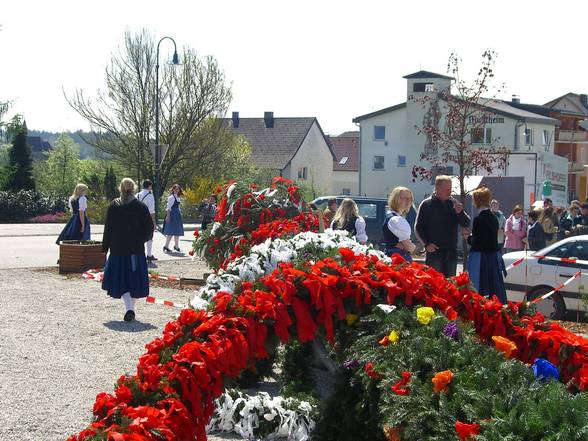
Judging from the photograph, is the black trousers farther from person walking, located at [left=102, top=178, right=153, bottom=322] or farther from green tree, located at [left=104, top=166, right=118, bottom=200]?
green tree, located at [left=104, top=166, right=118, bottom=200]

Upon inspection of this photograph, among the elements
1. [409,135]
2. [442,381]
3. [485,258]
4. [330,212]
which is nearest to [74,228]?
[330,212]

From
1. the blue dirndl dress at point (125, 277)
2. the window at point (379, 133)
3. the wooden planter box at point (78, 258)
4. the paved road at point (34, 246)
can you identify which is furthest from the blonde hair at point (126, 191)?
the window at point (379, 133)

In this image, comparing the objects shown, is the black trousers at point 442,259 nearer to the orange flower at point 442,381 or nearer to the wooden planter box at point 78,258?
the orange flower at point 442,381

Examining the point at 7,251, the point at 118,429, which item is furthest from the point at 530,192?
the point at 118,429

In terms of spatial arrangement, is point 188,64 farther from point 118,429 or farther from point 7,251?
point 118,429

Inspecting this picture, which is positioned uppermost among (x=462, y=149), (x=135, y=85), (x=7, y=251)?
(x=135, y=85)

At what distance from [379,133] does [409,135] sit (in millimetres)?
2829

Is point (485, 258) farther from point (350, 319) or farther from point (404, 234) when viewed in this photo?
point (350, 319)

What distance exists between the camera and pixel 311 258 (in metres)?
6.31

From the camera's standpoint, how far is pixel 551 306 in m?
13.1

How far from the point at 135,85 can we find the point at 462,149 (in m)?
29.7

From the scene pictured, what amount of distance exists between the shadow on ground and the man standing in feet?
10.8

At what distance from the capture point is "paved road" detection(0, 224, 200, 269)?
2020cm

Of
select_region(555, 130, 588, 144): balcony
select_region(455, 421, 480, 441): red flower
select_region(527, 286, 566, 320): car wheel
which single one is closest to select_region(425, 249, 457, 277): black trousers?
select_region(527, 286, 566, 320): car wheel
